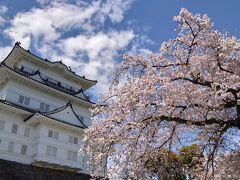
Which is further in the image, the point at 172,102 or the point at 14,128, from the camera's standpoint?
the point at 14,128

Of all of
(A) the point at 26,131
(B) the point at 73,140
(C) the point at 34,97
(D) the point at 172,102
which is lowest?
(D) the point at 172,102

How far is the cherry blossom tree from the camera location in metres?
9.05

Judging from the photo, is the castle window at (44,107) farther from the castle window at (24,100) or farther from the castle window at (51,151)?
the castle window at (51,151)

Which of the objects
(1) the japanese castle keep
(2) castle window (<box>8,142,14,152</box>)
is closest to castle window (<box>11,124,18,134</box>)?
(1) the japanese castle keep

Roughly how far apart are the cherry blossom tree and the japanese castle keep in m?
19.2

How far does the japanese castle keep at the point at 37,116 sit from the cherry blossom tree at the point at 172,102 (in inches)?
757

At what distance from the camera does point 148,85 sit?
9352 millimetres

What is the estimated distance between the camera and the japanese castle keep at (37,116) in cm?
2780

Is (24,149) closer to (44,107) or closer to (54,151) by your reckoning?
(54,151)

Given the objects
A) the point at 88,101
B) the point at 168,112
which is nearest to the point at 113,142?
the point at 168,112

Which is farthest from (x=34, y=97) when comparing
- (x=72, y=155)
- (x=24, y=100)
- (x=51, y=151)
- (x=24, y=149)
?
(x=72, y=155)

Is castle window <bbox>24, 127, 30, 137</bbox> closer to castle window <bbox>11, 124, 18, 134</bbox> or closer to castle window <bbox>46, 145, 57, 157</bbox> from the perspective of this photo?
castle window <bbox>11, 124, 18, 134</bbox>

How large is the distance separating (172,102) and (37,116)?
2124 centimetres

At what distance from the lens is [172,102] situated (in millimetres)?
9164
